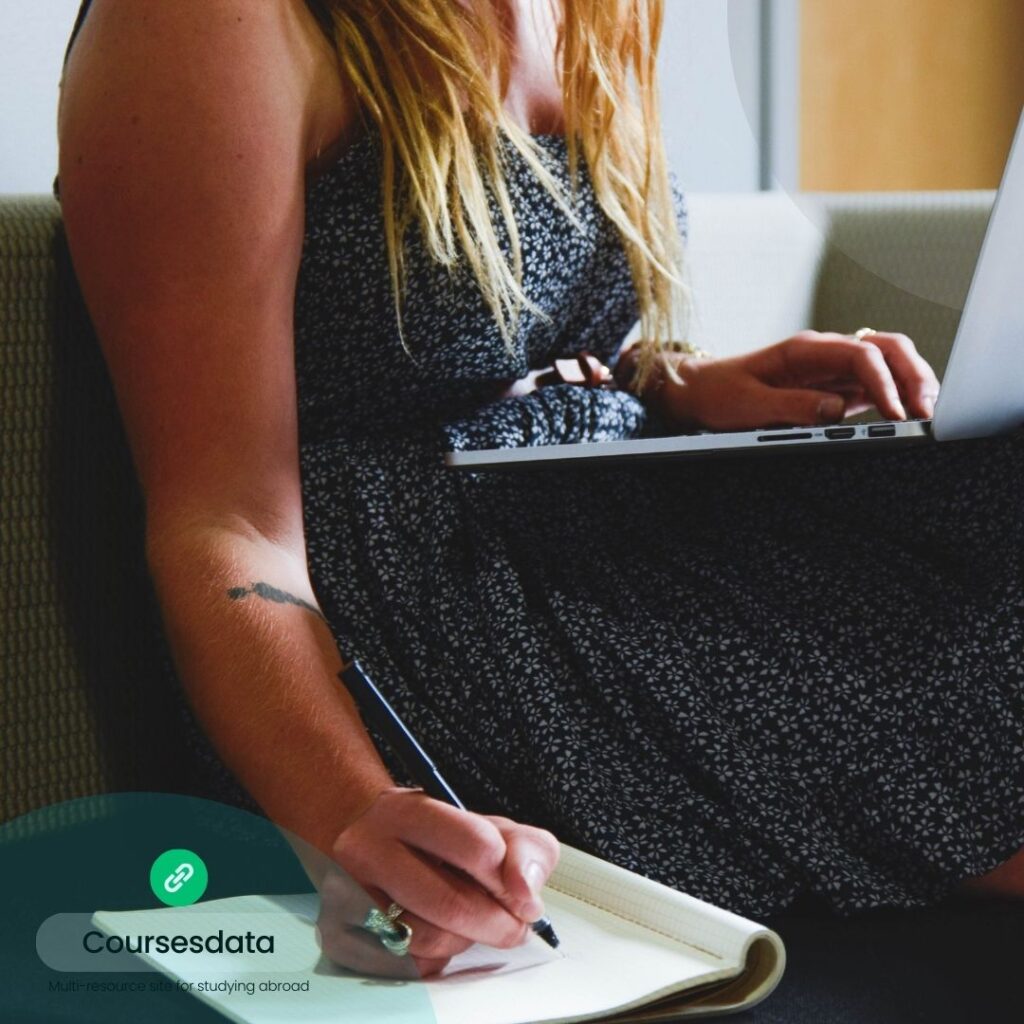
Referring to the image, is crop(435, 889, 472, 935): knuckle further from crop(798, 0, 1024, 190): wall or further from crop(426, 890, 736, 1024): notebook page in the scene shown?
crop(798, 0, 1024, 190): wall

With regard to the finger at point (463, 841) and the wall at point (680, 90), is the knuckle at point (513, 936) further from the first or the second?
the wall at point (680, 90)

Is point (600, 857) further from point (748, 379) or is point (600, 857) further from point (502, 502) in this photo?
point (748, 379)

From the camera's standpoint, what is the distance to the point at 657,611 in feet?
2.45

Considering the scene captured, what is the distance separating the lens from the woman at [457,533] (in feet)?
2.23

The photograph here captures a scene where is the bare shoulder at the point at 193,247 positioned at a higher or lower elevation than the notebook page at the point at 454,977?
higher

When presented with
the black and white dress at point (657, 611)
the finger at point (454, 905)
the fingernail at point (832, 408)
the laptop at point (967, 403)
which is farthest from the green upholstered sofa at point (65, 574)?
the fingernail at point (832, 408)

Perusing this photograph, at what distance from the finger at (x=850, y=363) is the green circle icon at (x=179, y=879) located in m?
0.53

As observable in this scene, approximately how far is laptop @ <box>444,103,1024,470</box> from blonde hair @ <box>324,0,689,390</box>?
0.46ft

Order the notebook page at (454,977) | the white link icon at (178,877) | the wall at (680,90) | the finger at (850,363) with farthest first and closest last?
the wall at (680,90)
the finger at (850,363)
the white link icon at (178,877)
the notebook page at (454,977)

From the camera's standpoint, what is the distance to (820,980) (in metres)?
0.61

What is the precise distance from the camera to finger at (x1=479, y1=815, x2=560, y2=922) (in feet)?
1.65

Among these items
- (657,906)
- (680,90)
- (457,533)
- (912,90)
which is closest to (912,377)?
(912,90)

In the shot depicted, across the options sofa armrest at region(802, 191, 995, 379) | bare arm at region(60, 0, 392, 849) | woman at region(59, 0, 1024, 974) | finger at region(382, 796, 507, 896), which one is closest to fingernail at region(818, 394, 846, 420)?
woman at region(59, 0, 1024, 974)

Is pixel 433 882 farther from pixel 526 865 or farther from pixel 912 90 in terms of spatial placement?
pixel 912 90
